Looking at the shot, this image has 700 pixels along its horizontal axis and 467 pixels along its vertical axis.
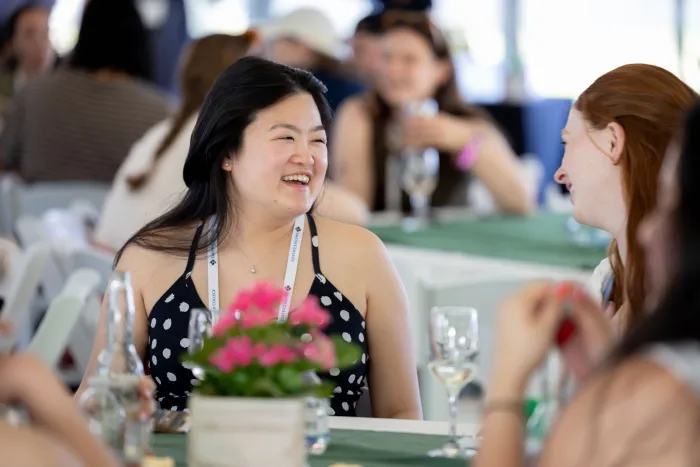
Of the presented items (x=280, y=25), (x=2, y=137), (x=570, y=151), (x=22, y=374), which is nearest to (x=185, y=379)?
(x=570, y=151)

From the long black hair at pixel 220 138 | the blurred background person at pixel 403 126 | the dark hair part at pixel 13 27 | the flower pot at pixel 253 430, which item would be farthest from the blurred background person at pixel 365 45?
the flower pot at pixel 253 430

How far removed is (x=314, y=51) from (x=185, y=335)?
426 cm

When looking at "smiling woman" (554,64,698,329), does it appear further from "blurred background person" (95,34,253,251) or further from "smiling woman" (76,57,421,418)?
"blurred background person" (95,34,253,251)

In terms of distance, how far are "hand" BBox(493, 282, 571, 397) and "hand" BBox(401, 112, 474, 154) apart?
146 inches

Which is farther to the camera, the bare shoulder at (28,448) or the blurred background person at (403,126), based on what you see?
the blurred background person at (403,126)

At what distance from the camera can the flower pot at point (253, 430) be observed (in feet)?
5.37

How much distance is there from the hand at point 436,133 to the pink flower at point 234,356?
3.70 meters

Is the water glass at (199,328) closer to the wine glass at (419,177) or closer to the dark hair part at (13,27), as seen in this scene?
the wine glass at (419,177)

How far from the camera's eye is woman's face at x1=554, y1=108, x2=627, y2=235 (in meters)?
2.36

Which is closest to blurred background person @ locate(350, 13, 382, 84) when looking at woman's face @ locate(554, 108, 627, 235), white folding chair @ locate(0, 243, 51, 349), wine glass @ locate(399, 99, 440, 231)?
wine glass @ locate(399, 99, 440, 231)

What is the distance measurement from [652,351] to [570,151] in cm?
109

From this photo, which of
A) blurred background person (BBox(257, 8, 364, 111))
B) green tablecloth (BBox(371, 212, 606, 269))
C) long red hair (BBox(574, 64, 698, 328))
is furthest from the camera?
blurred background person (BBox(257, 8, 364, 111))

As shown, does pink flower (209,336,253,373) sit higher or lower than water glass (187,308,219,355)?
higher

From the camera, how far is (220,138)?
9.08 feet
